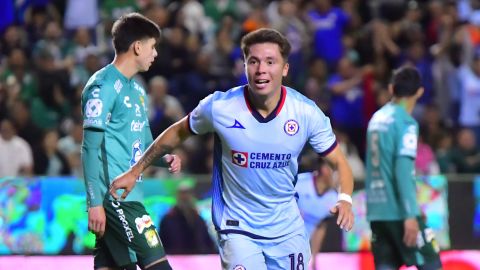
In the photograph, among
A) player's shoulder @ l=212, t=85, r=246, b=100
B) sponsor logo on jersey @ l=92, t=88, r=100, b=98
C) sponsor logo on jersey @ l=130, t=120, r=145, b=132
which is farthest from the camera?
sponsor logo on jersey @ l=130, t=120, r=145, b=132

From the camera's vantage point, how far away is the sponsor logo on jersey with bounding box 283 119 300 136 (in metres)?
6.95

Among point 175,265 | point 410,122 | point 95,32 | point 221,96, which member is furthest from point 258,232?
point 95,32

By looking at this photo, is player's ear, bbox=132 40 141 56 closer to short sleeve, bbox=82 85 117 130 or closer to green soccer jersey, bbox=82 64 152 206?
green soccer jersey, bbox=82 64 152 206

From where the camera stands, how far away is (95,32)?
53.5 feet

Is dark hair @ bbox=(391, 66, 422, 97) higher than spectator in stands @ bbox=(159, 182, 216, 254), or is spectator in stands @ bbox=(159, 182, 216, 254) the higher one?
dark hair @ bbox=(391, 66, 422, 97)

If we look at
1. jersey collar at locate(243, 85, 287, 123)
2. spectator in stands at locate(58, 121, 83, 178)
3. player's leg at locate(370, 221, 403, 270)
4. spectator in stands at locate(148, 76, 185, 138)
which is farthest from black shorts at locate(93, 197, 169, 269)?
spectator in stands at locate(148, 76, 185, 138)

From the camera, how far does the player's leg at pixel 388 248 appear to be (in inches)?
368

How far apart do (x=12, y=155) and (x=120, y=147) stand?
6.95 meters

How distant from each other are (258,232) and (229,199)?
0.29 meters

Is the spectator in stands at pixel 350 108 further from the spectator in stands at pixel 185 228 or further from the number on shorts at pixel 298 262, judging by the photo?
the number on shorts at pixel 298 262

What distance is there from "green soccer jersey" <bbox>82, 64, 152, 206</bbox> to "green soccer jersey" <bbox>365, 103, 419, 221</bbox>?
237 cm

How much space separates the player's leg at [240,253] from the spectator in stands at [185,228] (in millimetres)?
6364

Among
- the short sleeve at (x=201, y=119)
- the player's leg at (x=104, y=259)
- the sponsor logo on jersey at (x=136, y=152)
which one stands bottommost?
the player's leg at (x=104, y=259)

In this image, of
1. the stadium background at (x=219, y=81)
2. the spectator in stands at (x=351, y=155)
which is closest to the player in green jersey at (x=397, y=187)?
the stadium background at (x=219, y=81)
